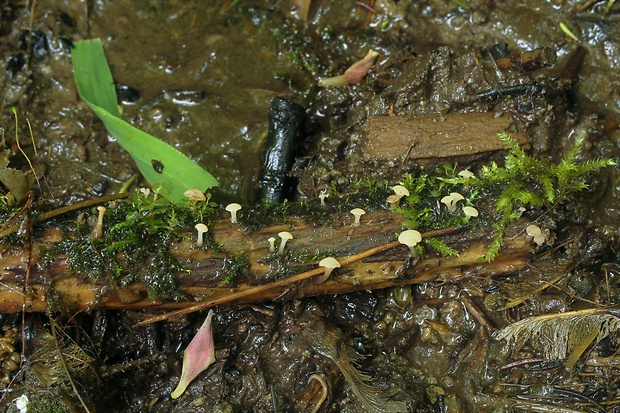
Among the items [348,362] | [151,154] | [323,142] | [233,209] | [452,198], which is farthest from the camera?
[323,142]

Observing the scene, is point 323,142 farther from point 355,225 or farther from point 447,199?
point 447,199

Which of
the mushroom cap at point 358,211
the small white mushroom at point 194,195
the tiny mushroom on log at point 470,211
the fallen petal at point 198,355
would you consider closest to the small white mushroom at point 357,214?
the mushroom cap at point 358,211

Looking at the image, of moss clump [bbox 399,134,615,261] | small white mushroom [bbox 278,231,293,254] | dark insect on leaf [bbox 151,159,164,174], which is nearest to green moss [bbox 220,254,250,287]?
small white mushroom [bbox 278,231,293,254]

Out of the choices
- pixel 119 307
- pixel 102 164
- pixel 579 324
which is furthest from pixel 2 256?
pixel 579 324

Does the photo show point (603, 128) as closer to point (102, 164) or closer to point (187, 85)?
point (187, 85)

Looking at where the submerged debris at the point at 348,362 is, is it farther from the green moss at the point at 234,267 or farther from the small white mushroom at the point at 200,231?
the small white mushroom at the point at 200,231

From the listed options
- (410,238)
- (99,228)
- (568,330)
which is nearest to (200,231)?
(99,228)
